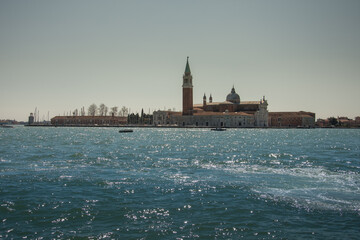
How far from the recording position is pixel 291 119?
5669 inches

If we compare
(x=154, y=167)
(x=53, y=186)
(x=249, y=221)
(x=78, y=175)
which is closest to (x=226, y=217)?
(x=249, y=221)

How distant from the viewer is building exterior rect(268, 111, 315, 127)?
142m

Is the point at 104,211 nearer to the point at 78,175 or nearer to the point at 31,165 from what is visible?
the point at 78,175

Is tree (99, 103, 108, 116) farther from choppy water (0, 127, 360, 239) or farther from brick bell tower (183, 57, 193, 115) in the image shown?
choppy water (0, 127, 360, 239)

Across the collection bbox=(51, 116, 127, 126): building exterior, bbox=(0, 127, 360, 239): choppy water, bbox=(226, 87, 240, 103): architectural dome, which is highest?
bbox=(226, 87, 240, 103): architectural dome

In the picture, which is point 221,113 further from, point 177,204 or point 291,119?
point 177,204

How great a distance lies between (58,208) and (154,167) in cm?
1026

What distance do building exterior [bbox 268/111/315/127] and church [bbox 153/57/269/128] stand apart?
11.1 m

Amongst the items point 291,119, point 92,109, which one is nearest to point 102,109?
point 92,109

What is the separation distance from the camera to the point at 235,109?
139 metres

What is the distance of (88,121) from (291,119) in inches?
3426

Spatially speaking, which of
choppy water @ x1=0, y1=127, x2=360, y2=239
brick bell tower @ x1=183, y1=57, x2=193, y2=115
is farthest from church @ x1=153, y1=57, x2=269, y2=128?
choppy water @ x1=0, y1=127, x2=360, y2=239

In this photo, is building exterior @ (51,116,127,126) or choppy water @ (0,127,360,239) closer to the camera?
choppy water @ (0,127,360,239)

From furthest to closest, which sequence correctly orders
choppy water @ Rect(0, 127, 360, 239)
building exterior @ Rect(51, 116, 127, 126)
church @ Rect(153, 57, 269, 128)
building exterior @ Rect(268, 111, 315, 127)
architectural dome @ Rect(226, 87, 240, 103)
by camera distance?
building exterior @ Rect(51, 116, 127, 126) → building exterior @ Rect(268, 111, 315, 127) → architectural dome @ Rect(226, 87, 240, 103) → church @ Rect(153, 57, 269, 128) → choppy water @ Rect(0, 127, 360, 239)
